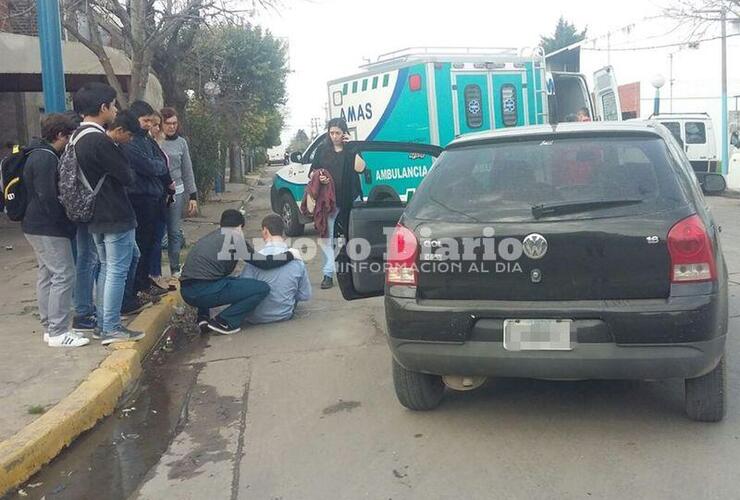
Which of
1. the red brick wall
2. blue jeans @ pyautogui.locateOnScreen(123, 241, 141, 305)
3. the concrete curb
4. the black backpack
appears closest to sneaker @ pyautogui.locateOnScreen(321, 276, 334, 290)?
blue jeans @ pyautogui.locateOnScreen(123, 241, 141, 305)

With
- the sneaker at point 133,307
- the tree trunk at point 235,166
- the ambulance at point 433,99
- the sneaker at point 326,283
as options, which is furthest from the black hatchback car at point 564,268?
the tree trunk at point 235,166

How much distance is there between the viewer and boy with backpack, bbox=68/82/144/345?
512 centimetres

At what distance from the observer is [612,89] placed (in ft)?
42.4

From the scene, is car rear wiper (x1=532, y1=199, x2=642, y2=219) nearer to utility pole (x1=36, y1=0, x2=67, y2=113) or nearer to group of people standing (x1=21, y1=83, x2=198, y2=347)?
A: group of people standing (x1=21, y1=83, x2=198, y2=347)

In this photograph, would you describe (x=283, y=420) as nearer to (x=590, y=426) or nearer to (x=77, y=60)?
(x=590, y=426)

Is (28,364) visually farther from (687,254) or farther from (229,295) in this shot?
(687,254)

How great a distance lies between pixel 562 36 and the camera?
49.0 meters

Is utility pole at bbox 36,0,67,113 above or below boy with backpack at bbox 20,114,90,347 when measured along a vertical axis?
above

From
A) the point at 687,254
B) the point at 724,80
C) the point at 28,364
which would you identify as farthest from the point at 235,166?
the point at 687,254

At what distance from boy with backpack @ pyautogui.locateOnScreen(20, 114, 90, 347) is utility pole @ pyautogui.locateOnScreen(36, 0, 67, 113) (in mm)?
1322

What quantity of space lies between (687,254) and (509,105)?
7432 millimetres

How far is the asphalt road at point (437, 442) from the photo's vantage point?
11.0ft

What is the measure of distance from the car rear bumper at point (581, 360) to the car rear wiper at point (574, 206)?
2.19 feet

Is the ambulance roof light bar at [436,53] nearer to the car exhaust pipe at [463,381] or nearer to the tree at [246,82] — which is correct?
the car exhaust pipe at [463,381]
